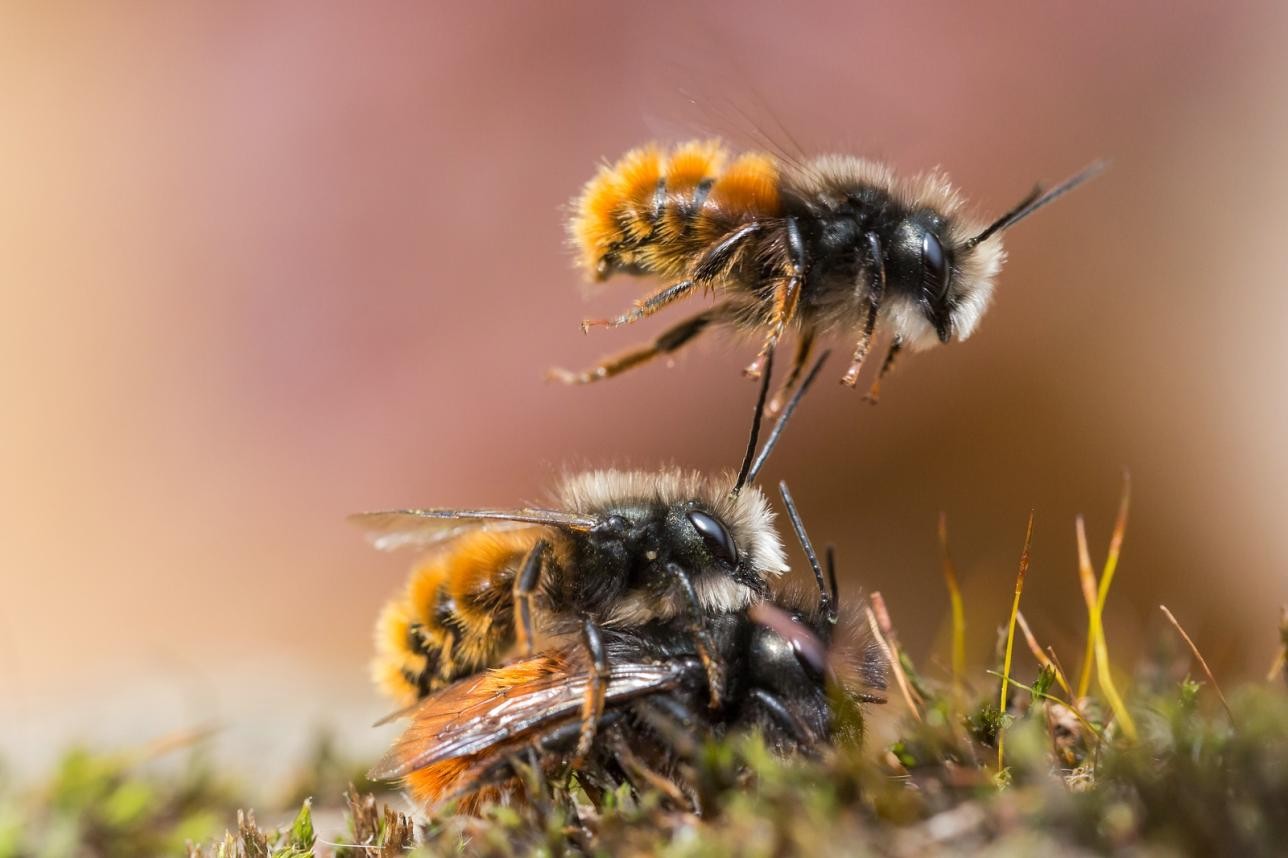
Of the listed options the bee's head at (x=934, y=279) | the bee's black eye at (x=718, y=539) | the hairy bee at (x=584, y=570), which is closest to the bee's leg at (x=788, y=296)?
the hairy bee at (x=584, y=570)

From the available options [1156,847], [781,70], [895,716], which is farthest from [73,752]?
[781,70]

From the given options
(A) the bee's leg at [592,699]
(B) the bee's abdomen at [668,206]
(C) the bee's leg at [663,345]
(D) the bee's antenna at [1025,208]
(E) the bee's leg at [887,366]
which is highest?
(B) the bee's abdomen at [668,206]

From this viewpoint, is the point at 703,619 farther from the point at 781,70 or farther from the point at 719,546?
the point at 781,70

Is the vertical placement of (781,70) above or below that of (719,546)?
above

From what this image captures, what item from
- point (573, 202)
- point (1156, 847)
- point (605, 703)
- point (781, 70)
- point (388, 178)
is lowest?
point (1156, 847)

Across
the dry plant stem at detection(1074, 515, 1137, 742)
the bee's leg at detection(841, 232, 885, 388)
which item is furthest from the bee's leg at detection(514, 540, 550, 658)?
the dry plant stem at detection(1074, 515, 1137, 742)

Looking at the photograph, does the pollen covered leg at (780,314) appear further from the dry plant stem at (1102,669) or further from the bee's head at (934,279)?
the dry plant stem at (1102,669)

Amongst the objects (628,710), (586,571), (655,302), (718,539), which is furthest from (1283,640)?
(655,302)

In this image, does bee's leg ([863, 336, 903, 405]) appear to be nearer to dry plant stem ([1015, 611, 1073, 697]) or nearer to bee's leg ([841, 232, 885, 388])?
bee's leg ([841, 232, 885, 388])

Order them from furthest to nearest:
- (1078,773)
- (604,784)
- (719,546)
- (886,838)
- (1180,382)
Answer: (1180,382) → (719,546) → (604,784) → (1078,773) → (886,838)
